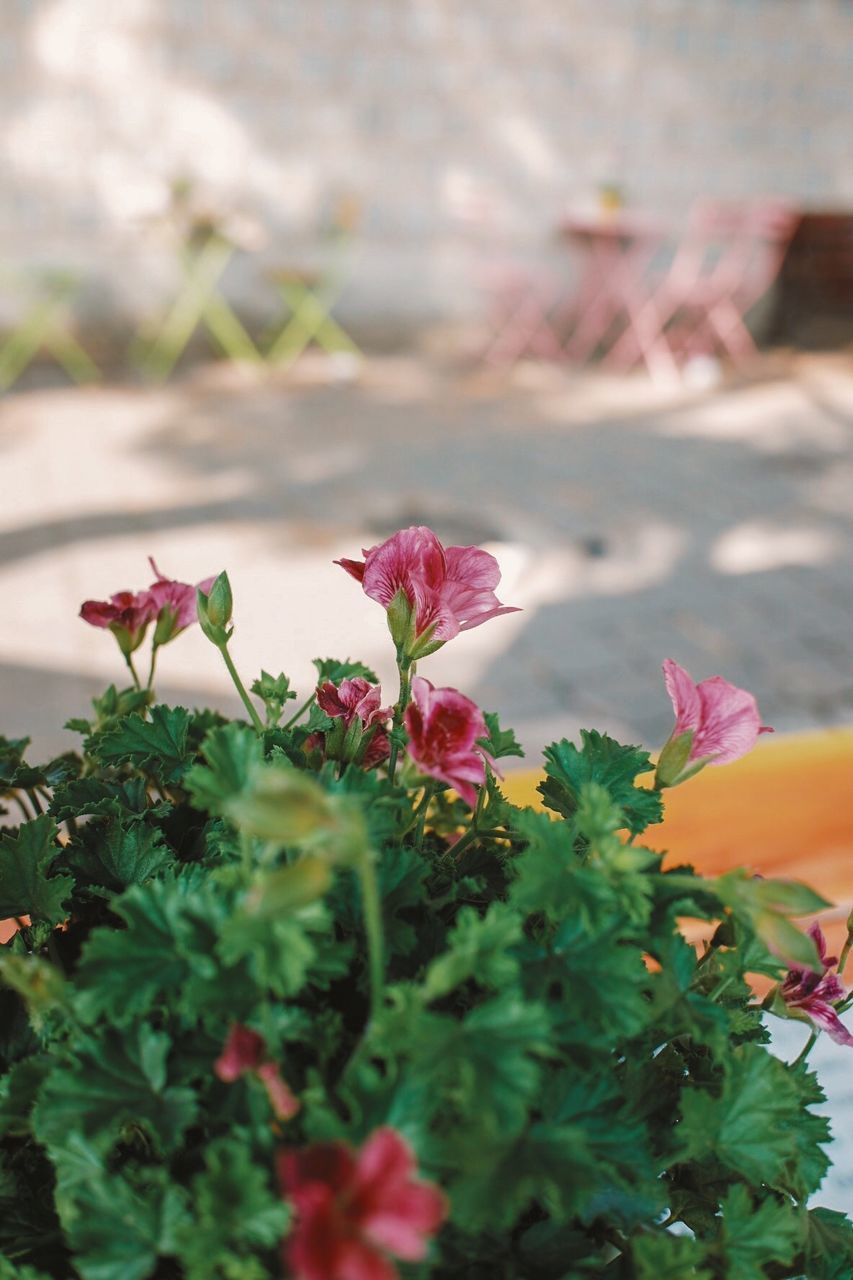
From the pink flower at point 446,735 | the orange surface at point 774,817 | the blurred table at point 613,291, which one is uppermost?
the blurred table at point 613,291

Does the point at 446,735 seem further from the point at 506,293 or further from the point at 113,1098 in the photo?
the point at 506,293

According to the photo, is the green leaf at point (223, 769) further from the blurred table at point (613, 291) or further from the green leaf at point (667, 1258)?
the blurred table at point (613, 291)

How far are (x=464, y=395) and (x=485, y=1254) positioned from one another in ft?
18.7

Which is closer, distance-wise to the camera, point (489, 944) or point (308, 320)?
point (489, 944)

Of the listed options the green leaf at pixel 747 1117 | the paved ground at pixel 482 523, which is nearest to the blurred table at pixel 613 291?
the paved ground at pixel 482 523

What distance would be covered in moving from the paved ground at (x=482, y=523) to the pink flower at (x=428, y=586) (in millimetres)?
1939

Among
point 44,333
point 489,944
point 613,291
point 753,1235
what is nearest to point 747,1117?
point 753,1235

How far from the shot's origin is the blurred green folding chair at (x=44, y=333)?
5711mm

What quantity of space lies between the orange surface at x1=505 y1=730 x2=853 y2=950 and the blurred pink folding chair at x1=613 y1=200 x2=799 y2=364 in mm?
5607

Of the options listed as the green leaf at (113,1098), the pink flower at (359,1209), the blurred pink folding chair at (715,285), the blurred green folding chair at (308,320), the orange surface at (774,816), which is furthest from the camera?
the blurred pink folding chair at (715,285)

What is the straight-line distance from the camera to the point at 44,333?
604 centimetres

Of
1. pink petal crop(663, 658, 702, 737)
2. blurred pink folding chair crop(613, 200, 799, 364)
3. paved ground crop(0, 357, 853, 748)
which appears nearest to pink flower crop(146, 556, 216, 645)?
pink petal crop(663, 658, 702, 737)

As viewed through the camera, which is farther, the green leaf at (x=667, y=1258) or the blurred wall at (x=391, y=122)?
the blurred wall at (x=391, y=122)

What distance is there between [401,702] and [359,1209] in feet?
0.95
